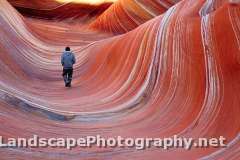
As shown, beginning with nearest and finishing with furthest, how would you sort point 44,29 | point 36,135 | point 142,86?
point 36,135
point 142,86
point 44,29

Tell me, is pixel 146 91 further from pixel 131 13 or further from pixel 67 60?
pixel 131 13

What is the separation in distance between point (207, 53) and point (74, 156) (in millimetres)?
3632

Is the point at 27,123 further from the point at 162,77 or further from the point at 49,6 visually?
the point at 49,6

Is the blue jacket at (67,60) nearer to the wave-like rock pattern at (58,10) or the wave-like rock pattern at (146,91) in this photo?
the wave-like rock pattern at (146,91)

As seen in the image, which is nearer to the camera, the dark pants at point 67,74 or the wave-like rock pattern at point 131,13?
the dark pants at point 67,74

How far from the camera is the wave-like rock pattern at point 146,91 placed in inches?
271

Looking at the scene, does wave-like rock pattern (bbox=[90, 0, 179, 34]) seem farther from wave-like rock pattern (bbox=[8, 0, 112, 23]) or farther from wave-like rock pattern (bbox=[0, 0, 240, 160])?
wave-like rock pattern (bbox=[0, 0, 240, 160])

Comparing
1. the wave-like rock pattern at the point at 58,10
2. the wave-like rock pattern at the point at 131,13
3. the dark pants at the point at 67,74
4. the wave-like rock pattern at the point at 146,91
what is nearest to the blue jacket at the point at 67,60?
the dark pants at the point at 67,74

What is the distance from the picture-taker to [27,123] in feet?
23.6

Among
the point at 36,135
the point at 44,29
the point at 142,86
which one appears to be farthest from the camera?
the point at 44,29

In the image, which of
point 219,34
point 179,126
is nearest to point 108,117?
point 179,126

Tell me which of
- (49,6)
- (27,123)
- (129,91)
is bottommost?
(27,123)

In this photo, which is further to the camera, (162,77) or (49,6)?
(49,6)

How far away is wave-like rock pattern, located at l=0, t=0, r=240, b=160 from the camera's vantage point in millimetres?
6871
